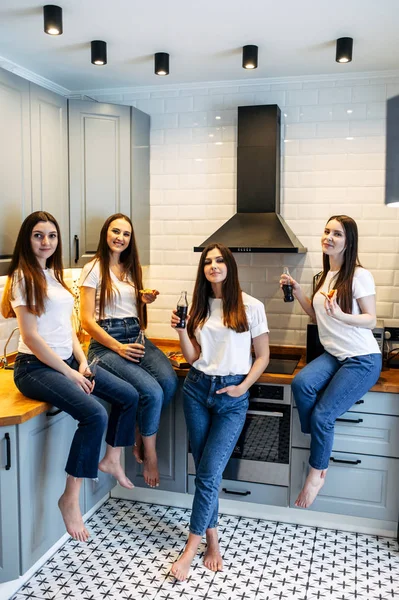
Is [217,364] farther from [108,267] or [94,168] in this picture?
[94,168]

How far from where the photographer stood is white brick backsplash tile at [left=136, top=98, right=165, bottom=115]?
3.97 m

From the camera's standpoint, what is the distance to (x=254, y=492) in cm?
332

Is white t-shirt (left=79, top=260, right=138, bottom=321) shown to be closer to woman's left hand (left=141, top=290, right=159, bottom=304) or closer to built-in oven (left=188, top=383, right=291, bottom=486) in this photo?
woman's left hand (left=141, top=290, right=159, bottom=304)

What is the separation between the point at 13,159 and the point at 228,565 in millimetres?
2335

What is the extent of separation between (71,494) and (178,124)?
248 centimetres

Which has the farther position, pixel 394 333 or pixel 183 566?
pixel 394 333

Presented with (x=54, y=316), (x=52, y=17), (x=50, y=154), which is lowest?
(x=54, y=316)

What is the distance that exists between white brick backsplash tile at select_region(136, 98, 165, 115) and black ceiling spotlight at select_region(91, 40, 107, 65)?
921 mm

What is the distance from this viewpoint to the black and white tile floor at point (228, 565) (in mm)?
2676

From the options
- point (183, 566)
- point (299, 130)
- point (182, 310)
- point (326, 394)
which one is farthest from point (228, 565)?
point (299, 130)

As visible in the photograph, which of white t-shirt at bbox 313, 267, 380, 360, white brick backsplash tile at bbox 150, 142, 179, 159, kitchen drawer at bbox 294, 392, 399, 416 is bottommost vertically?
kitchen drawer at bbox 294, 392, 399, 416

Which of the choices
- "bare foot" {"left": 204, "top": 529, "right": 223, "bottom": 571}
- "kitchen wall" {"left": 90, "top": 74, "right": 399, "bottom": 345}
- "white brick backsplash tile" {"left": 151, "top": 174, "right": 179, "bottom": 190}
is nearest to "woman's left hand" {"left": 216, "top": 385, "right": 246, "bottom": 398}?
"bare foot" {"left": 204, "top": 529, "right": 223, "bottom": 571}

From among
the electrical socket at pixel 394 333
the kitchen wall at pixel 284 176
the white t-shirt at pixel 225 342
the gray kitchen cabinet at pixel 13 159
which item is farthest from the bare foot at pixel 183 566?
the electrical socket at pixel 394 333

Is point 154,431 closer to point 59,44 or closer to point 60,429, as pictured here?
point 60,429
